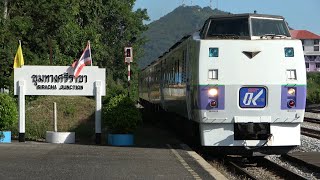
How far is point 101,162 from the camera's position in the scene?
1092cm

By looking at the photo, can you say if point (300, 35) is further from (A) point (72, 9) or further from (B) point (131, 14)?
(A) point (72, 9)

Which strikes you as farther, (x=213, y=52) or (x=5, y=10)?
(x=5, y=10)

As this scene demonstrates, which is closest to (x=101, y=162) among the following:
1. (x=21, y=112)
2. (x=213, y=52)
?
(x=213, y=52)

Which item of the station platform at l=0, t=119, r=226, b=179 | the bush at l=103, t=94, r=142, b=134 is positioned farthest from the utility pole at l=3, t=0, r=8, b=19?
the bush at l=103, t=94, r=142, b=134

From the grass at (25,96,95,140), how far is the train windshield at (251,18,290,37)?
651 centimetres

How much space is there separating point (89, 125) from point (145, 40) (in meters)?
44.0

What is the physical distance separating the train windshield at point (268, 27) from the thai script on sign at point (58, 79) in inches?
203

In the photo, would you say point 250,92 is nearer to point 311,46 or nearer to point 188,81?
point 188,81

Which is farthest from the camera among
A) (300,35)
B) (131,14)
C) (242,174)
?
(300,35)

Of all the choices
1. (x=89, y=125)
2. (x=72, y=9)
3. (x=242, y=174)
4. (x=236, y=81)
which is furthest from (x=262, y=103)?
(x=72, y=9)

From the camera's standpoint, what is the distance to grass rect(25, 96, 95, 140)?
1752 cm

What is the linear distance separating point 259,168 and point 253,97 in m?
1.76

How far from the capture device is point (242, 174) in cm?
1145

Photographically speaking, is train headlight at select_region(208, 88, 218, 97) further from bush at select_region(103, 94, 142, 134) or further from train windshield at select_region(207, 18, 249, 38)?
bush at select_region(103, 94, 142, 134)
